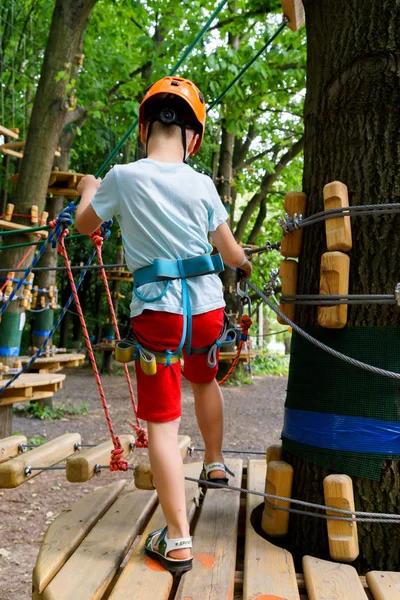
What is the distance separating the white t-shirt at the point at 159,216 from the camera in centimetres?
192

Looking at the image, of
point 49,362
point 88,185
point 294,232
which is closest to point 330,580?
point 294,232

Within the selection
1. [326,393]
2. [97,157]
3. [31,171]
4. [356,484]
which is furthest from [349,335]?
[97,157]

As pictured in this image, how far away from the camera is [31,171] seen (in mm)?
6418

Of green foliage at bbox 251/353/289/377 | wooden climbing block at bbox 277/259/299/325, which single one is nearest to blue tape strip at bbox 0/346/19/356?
wooden climbing block at bbox 277/259/299/325

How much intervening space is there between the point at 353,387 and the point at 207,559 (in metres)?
0.69

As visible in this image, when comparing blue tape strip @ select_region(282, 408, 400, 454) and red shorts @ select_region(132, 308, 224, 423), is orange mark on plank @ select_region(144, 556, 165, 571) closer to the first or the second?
red shorts @ select_region(132, 308, 224, 423)

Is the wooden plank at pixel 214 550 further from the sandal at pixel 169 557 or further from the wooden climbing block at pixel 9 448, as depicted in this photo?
the wooden climbing block at pixel 9 448

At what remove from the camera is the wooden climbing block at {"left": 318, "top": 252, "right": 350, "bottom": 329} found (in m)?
1.89

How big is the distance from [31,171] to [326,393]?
5.27m

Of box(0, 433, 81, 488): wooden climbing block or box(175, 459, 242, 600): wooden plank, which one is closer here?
box(175, 459, 242, 600): wooden plank

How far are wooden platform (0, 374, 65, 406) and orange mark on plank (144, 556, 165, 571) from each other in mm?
3419

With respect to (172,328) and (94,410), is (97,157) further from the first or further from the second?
(172,328)

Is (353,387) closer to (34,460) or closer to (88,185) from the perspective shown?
(88,185)

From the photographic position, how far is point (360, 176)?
198cm
